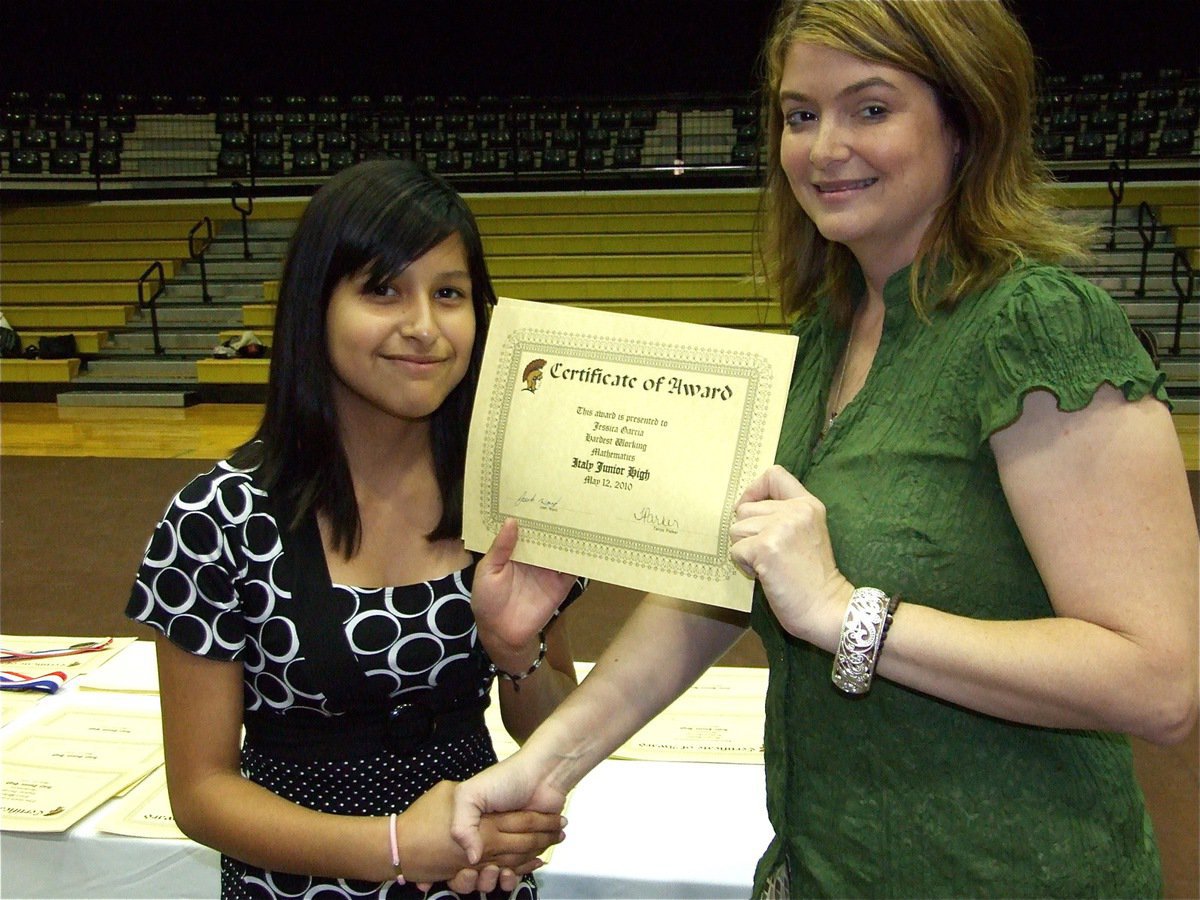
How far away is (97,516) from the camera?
5848mm

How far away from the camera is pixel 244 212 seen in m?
12.4

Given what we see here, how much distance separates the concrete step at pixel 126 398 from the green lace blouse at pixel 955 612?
9.62 meters

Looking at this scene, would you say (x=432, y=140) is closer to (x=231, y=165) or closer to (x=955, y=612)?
(x=231, y=165)

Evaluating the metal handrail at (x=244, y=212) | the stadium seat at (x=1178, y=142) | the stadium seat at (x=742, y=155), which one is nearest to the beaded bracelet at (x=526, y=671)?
the metal handrail at (x=244, y=212)

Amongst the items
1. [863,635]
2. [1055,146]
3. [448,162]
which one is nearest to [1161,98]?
[1055,146]

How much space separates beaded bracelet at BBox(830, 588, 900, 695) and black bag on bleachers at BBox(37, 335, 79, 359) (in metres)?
11.1

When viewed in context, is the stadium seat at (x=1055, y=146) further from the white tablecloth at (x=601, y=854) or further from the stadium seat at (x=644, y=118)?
the white tablecloth at (x=601, y=854)

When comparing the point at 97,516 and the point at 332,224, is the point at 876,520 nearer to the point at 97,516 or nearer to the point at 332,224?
the point at 332,224

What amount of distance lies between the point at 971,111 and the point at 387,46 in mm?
14113

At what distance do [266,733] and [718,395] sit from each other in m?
0.68

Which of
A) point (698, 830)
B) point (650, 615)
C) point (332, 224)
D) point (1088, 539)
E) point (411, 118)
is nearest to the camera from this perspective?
point (1088, 539)

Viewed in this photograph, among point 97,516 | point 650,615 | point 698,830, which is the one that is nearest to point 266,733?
point 650,615

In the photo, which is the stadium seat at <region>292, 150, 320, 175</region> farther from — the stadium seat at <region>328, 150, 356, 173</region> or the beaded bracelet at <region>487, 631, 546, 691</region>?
the beaded bracelet at <region>487, 631, 546, 691</region>

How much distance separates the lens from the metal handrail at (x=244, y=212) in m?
12.3
